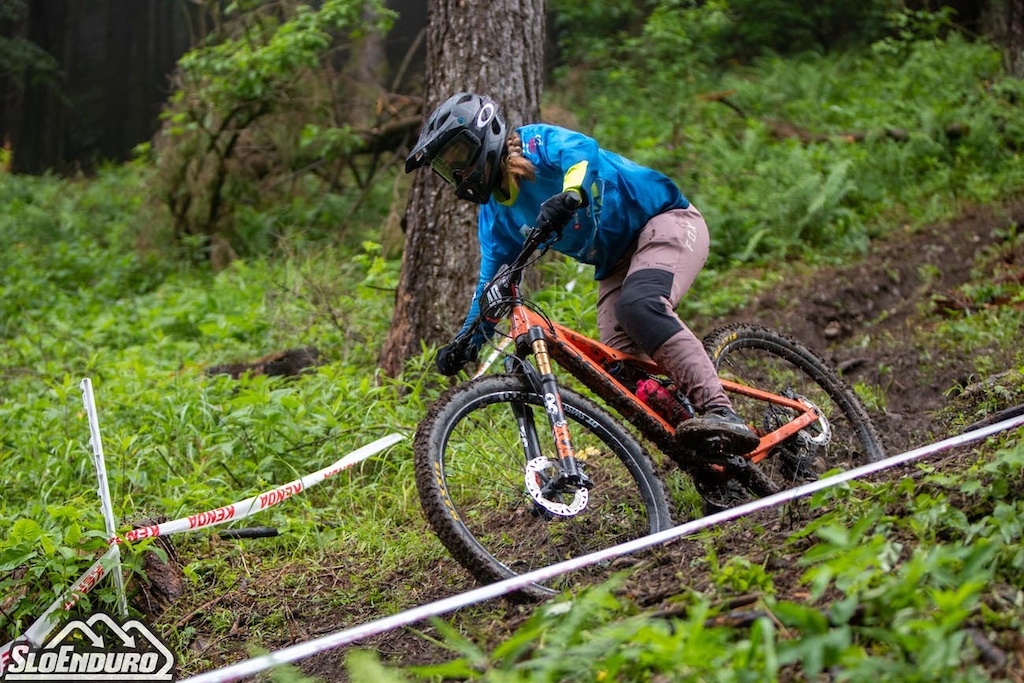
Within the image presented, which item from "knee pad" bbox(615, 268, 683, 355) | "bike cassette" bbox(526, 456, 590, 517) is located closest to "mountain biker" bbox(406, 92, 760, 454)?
"knee pad" bbox(615, 268, 683, 355)

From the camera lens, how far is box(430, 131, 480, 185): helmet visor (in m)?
3.97

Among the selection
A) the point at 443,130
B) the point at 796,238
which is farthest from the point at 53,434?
the point at 796,238

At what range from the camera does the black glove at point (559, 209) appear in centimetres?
375

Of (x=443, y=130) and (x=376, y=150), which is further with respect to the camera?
(x=376, y=150)

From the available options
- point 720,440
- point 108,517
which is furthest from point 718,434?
point 108,517

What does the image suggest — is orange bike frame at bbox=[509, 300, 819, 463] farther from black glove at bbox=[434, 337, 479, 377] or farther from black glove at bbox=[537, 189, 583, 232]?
black glove at bbox=[537, 189, 583, 232]

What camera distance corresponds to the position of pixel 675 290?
4.29 meters

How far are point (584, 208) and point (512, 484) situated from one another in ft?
4.03

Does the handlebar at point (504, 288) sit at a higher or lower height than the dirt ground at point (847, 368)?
higher

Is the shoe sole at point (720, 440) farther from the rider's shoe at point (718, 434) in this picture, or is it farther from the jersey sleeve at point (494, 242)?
the jersey sleeve at point (494, 242)

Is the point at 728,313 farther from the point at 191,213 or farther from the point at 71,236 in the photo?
the point at 71,236

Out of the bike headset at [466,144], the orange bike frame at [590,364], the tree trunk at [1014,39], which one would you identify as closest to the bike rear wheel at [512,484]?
the orange bike frame at [590,364]

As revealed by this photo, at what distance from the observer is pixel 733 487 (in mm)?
4316

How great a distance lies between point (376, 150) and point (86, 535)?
772cm
